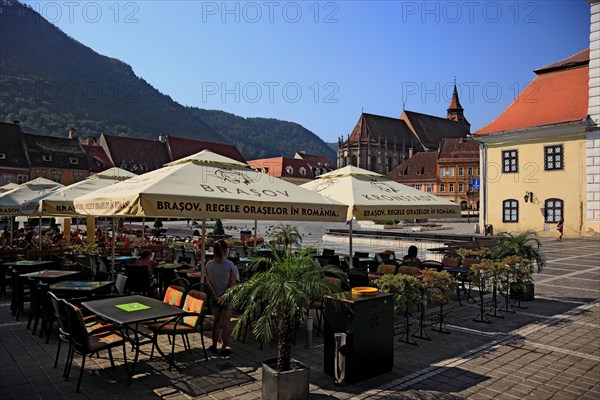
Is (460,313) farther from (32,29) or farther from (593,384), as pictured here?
(32,29)

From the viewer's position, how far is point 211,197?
6.49 metres

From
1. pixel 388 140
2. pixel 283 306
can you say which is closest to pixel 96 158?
pixel 388 140

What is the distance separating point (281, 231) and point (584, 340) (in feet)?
34.8

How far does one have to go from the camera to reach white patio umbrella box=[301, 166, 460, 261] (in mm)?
8621

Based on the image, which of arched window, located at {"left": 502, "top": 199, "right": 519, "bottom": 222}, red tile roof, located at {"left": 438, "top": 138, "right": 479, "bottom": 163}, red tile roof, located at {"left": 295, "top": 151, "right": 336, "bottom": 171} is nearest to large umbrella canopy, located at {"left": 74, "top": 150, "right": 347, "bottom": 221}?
arched window, located at {"left": 502, "top": 199, "right": 519, "bottom": 222}

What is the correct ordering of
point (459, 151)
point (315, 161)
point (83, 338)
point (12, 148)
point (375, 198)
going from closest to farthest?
point (83, 338) → point (375, 198) → point (12, 148) → point (459, 151) → point (315, 161)

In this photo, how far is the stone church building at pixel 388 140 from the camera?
101 m

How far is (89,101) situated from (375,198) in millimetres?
149855

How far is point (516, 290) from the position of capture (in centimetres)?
1040

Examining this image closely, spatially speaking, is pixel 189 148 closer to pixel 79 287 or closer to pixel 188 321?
pixel 79 287

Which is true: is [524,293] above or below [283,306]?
below

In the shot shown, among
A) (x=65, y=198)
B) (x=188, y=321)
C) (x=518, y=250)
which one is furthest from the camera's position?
(x=65, y=198)

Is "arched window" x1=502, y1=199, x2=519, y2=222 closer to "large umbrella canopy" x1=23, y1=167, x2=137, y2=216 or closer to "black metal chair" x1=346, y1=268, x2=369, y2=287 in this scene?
"black metal chair" x1=346, y1=268, x2=369, y2=287

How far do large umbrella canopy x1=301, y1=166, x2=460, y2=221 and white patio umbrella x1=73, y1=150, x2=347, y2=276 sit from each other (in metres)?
0.66
